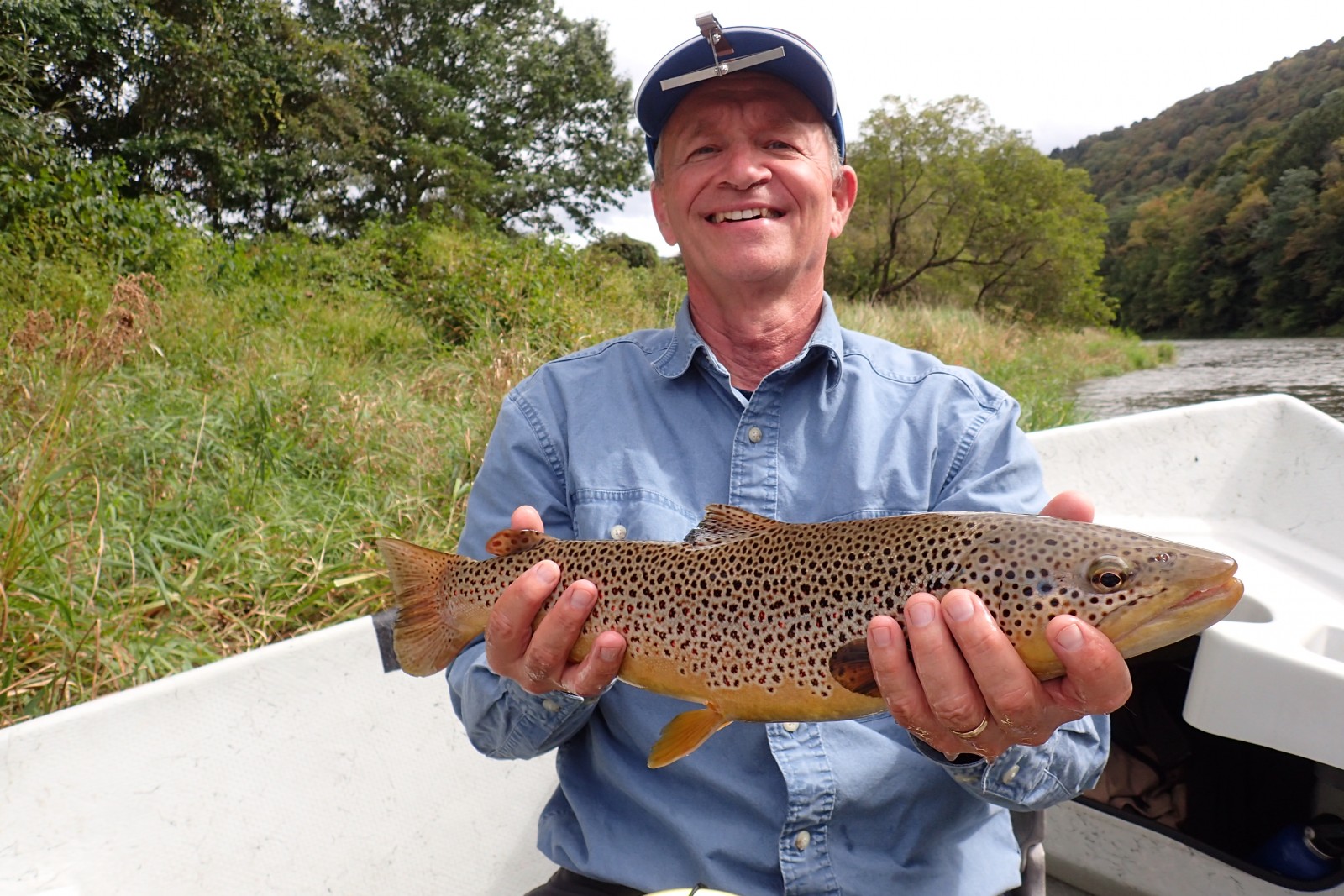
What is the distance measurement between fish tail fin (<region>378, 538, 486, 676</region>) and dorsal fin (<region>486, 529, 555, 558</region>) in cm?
10

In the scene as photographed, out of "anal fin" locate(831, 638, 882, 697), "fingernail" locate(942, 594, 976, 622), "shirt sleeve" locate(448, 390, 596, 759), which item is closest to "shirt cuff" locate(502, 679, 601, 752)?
"shirt sleeve" locate(448, 390, 596, 759)

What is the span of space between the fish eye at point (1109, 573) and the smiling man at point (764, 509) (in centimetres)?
11

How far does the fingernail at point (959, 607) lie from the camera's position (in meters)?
1.56

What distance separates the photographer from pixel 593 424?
2.46 m

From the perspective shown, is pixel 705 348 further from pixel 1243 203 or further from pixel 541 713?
pixel 1243 203

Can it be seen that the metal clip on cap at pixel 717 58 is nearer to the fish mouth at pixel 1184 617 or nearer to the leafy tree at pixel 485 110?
the fish mouth at pixel 1184 617

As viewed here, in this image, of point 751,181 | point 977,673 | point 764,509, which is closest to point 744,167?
point 751,181

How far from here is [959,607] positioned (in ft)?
5.14

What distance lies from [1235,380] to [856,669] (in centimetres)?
2269

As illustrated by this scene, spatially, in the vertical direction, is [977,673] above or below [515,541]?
below

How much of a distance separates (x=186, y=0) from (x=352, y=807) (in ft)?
76.0

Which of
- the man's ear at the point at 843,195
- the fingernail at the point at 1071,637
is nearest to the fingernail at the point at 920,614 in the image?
the fingernail at the point at 1071,637

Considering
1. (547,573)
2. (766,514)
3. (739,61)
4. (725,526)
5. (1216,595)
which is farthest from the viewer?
(739,61)

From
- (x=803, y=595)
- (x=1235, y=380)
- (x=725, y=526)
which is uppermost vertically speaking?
(x=725, y=526)
